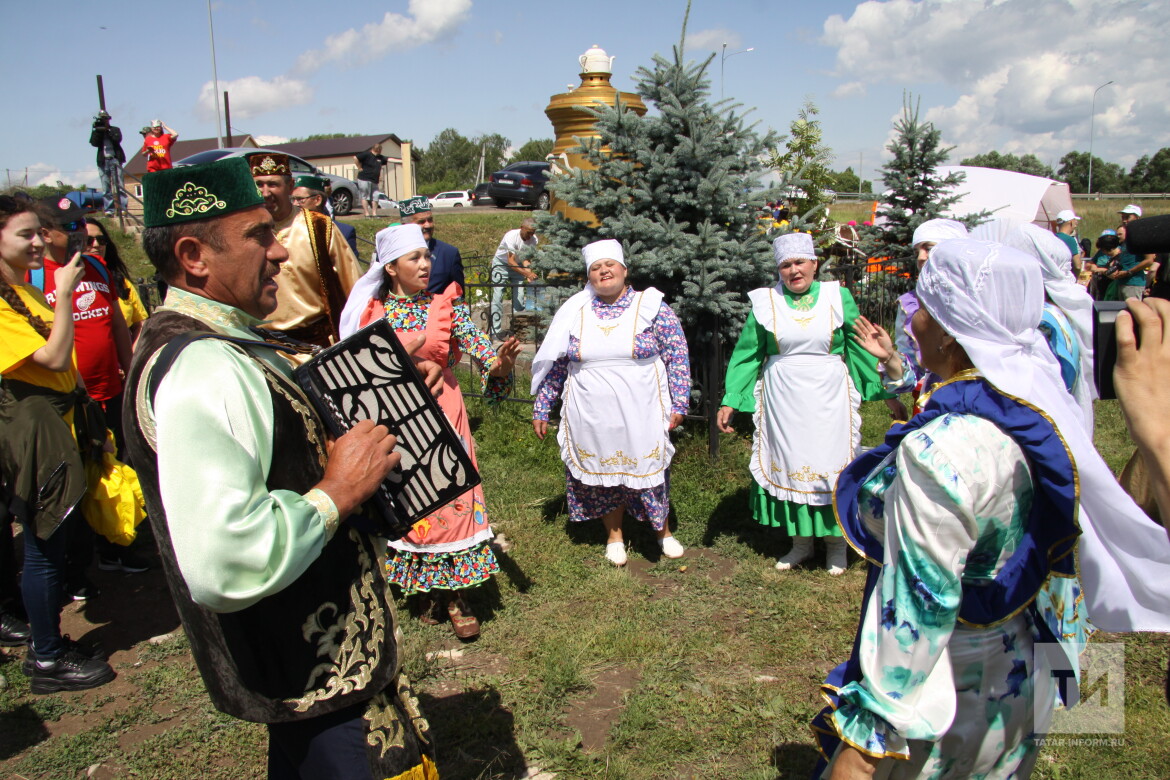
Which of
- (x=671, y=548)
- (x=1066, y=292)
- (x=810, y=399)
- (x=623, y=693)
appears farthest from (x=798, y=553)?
(x=1066, y=292)

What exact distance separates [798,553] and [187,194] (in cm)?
413

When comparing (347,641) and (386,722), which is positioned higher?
(347,641)

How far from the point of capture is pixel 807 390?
470 centimetres

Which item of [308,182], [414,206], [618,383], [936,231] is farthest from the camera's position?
[414,206]

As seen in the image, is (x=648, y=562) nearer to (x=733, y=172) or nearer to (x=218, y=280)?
(x=733, y=172)

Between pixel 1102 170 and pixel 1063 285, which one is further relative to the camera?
pixel 1102 170

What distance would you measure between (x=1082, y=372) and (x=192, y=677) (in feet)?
13.8

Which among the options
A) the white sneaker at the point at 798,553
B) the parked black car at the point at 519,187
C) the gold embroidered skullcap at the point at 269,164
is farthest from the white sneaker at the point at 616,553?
the parked black car at the point at 519,187

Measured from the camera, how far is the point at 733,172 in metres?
6.05

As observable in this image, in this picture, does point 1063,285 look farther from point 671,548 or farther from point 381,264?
point 381,264

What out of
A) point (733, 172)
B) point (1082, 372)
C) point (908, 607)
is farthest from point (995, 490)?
point (733, 172)

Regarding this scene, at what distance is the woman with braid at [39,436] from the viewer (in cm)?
362

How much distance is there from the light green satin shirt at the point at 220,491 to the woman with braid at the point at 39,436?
2.70 m

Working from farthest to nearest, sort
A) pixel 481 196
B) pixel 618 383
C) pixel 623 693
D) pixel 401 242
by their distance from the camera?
pixel 481 196 → pixel 618 383 → pixel 401 242 → pixel 623 693
